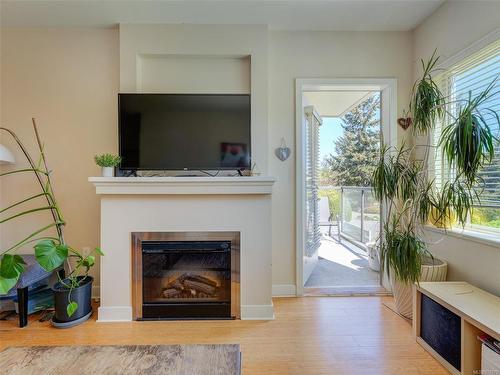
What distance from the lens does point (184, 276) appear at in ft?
7.86

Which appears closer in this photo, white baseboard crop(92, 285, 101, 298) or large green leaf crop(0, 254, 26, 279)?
large green leaf crop(0, 254, 26, 279)

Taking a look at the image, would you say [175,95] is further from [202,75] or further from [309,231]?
[309,231]

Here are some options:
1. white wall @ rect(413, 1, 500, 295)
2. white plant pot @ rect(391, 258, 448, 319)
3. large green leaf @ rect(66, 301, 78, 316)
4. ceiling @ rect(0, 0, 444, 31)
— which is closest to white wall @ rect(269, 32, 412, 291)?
ceiling @ rect(0, 0, 444, 31)

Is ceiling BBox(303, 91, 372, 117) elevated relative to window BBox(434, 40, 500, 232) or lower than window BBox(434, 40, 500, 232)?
elevated

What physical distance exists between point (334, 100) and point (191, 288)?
3109 millimetres

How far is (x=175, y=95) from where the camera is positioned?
2430mm

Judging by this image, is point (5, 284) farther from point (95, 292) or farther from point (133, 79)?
point (133, 79)

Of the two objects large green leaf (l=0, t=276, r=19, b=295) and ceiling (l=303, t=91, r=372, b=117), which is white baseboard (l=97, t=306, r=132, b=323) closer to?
large green leaf (l=0, t=276, r=19, b=295)

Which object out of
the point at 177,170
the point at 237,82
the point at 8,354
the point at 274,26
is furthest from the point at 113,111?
the point at 8,354

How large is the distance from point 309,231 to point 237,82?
5.86 ft

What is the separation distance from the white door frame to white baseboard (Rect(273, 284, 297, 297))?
44 mm

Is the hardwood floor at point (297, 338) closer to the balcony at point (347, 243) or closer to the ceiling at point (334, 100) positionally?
the balcony at point (347, 243)

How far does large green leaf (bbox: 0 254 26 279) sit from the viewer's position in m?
1.85

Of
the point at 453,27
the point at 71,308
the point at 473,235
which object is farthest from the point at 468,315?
the point at 71,308
